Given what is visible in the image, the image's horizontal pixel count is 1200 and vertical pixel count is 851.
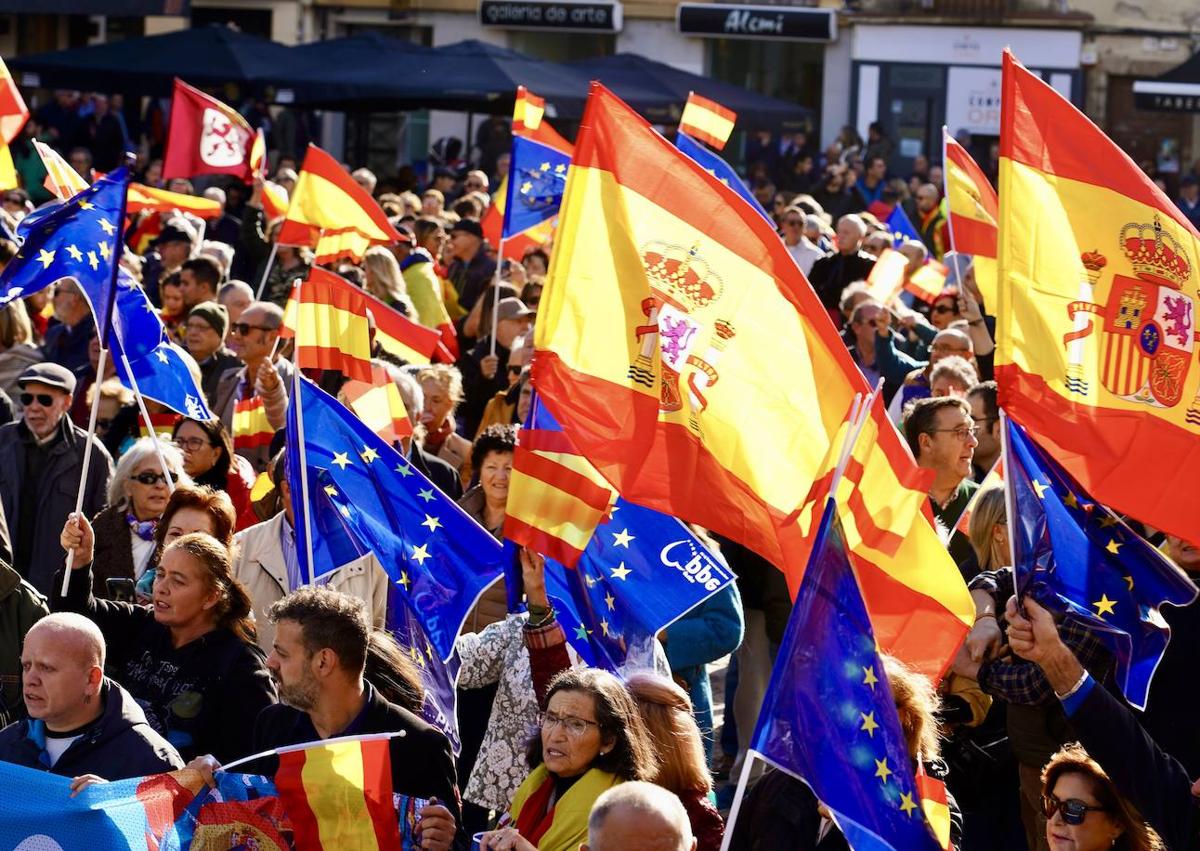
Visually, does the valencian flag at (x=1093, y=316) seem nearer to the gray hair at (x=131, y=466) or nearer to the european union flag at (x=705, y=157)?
the gray hair at (x=131, y=466)

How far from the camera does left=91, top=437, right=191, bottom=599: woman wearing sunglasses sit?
7.36 metres

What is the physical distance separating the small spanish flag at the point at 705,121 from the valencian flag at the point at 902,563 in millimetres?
6980

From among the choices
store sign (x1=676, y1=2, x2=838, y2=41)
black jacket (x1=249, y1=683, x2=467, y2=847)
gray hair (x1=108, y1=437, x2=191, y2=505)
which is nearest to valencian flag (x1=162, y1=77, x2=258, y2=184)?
gray hair (x1=108, y1=437, x2=191, y2=505)

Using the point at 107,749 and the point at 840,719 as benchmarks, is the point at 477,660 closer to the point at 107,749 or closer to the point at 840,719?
the point at 107,749

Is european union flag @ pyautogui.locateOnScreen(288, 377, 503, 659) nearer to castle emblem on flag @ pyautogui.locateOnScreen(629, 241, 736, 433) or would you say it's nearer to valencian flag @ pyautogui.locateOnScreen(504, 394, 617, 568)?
valencian flag @ pyautogui.locateOnScreen(504, 394, 617, 568)

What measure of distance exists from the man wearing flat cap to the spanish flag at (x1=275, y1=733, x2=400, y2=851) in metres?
3.72

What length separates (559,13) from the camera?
34188 mm

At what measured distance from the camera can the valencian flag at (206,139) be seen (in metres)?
15.2

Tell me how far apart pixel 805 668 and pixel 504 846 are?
78 centimetres

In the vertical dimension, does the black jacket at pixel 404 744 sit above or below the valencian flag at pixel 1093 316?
below

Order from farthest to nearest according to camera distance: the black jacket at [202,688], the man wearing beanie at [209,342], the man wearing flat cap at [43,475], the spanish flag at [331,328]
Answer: the man wearing beanie at [209,342] < the spanish flag at [331,328] < the man wearing flat cap at [43,475] < the black jacket at [202,688]

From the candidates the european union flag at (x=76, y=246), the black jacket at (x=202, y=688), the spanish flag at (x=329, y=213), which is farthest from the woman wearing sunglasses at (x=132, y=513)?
the spanish flag at (x=329, y=213)

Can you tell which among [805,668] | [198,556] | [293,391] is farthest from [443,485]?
[805,668]

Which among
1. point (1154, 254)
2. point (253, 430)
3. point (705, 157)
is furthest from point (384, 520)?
point (705, 157)
